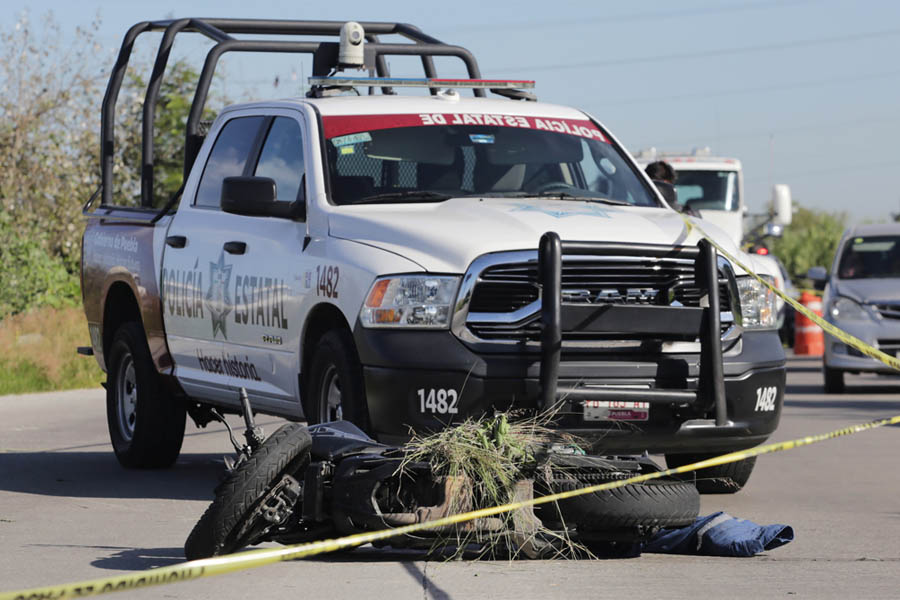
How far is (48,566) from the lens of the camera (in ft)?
21.2

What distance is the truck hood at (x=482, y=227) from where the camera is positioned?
→ 7551 millimetres

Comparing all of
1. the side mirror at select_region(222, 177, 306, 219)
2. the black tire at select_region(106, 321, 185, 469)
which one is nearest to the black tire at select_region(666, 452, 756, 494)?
the side mirror at select_region(222, 177, 306, 219)

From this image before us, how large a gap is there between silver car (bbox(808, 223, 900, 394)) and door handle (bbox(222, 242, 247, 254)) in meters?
8.91

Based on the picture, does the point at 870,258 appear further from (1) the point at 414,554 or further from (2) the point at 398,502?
(2) the point at 398,502

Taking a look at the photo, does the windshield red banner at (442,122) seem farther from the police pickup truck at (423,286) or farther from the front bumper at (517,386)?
the front bumper at (517,386)

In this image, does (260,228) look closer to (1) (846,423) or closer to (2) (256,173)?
(2) (256,173)

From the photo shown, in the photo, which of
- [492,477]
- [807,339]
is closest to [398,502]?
[492,477]

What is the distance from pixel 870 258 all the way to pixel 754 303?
10.5 m

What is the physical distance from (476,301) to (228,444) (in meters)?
4.96

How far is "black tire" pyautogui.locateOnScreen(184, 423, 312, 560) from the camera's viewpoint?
6.11 m

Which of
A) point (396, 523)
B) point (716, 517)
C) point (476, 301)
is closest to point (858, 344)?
point (716, 517)

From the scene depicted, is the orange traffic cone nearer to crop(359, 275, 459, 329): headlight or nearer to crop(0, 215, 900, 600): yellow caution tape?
crop(0, 215, 900, 600): yellow caution tape

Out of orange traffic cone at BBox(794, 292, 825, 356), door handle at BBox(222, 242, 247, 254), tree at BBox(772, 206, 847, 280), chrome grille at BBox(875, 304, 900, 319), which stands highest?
door handle at BBox(222, 242, 247, 254)

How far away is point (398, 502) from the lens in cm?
636
